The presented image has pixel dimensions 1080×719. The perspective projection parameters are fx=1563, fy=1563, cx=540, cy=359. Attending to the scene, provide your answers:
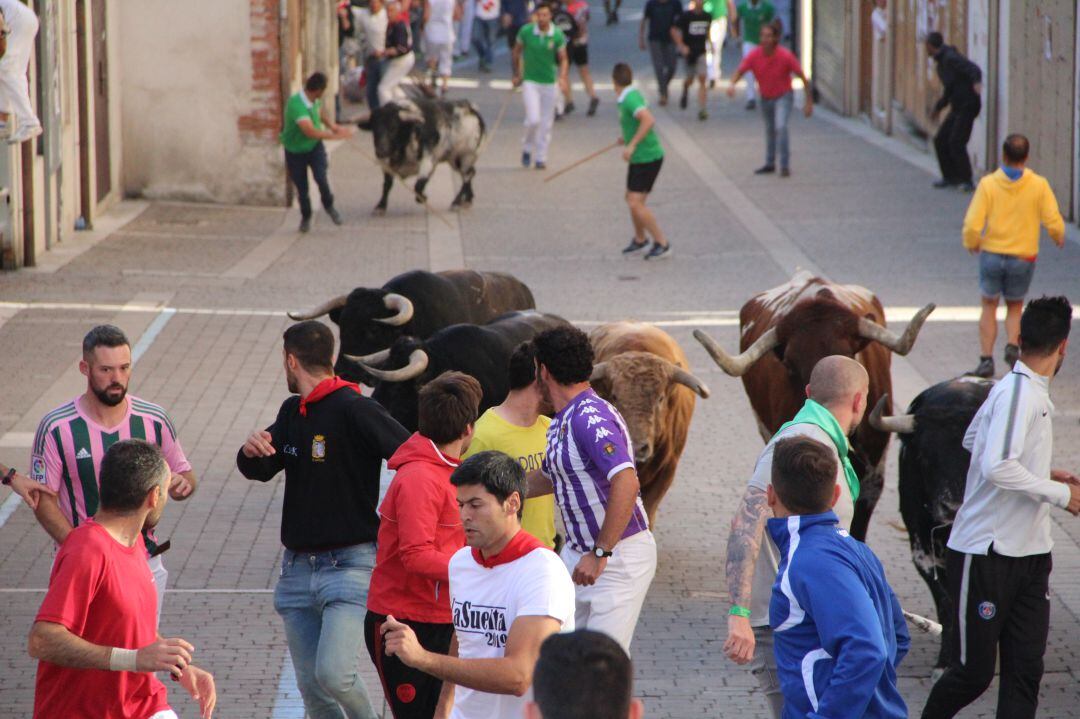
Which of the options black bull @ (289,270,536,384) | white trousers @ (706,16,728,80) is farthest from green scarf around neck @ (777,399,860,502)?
white trousers @ (706,16,728,80)

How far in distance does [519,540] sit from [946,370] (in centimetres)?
930

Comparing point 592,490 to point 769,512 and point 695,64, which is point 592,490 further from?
point 695,64

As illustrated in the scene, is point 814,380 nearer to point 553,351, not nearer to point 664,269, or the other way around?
point 553,351

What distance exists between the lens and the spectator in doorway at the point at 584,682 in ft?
10.8

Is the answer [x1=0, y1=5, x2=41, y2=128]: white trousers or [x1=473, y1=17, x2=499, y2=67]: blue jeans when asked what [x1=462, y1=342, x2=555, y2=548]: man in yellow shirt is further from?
[x1=473, y1=17, x2=499, y2=67]: blue jeans

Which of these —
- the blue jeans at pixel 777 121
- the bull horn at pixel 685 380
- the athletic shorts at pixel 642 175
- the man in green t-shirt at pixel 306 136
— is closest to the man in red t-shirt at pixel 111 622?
the bull horn at pixel 685 380

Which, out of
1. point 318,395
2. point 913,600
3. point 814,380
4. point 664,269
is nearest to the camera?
point 814,380

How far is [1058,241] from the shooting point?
1296 centimetres

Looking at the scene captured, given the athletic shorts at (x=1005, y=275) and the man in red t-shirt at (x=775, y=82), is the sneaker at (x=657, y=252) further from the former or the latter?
the man in red t-shirt at (x=775, y=82)

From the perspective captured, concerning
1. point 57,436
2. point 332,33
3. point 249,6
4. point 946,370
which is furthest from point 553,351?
point 332,33

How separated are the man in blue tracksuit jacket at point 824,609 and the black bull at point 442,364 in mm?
4081

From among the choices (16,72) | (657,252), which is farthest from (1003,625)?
(657,252)

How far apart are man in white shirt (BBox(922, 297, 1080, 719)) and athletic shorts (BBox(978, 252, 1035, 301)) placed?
6.96 m

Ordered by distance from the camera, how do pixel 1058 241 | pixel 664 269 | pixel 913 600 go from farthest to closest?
pixel 664 269 → pixel 1058 241 → pixel 913 600
